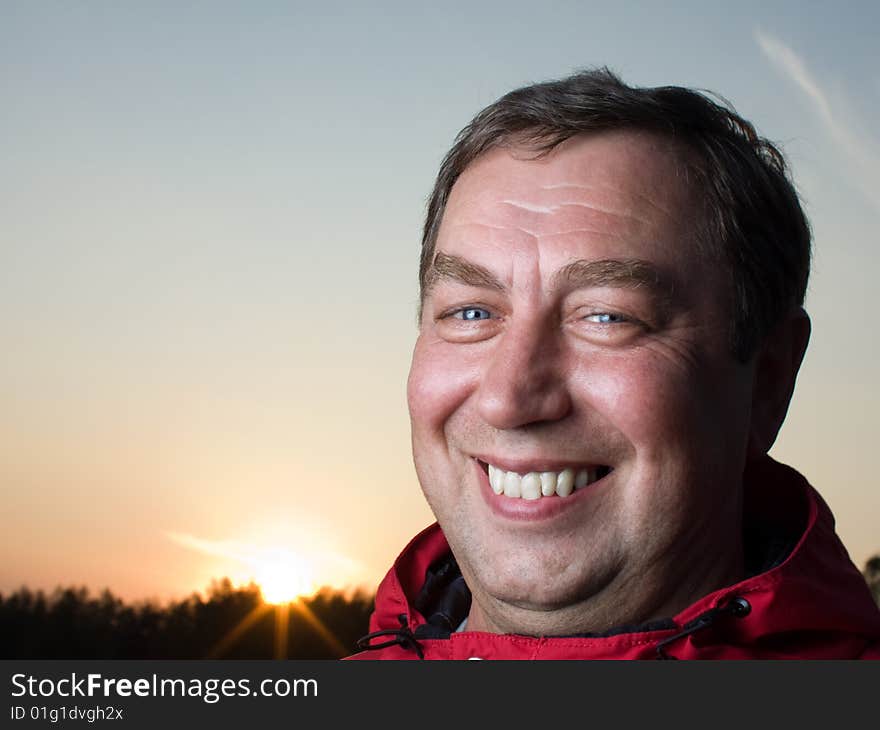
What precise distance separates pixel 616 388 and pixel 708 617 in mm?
550

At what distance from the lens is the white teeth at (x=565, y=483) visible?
2.54m

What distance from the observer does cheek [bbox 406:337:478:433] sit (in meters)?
2.71

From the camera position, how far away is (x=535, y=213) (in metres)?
2.65

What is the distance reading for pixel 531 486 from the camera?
260 cm

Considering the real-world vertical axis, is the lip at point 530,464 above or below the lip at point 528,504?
above

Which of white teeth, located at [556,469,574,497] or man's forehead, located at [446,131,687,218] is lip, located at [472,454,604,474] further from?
man's forehead, located at [446,131,687,218]

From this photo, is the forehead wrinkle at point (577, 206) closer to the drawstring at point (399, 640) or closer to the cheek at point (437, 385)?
the cheek at point (437, 385)

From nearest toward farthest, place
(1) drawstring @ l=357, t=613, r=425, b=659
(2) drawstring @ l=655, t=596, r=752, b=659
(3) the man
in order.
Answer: (2) drawstring @ l=655, t=596, r=752, b=659
(3) the man
(1) drawstring @ l=357, t=613, r=425, b=659

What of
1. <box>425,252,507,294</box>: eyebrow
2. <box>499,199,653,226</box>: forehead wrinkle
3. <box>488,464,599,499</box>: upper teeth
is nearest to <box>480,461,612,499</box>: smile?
<box>488,464,599,499</box>: upper teeth

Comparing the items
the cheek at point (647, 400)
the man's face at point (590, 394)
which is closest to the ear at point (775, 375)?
the man's face at point (590, 394)

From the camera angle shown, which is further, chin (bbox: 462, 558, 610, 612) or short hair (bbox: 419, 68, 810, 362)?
short hair (bbox: 419, 68, 810, 362)

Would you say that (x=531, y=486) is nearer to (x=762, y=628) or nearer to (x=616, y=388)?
(x=616, y=388)

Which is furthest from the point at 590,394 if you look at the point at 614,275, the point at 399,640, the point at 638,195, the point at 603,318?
the point at 399,640

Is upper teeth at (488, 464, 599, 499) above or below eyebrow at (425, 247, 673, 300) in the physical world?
below
